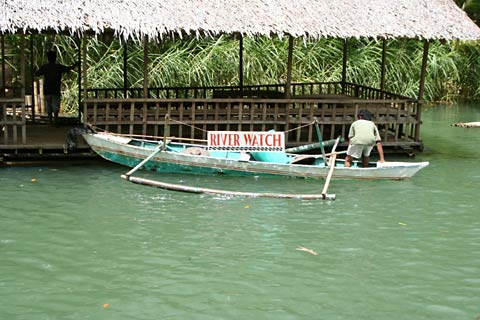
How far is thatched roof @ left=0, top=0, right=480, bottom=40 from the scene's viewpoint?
11500 millimetres

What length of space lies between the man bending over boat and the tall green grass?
7651 mm

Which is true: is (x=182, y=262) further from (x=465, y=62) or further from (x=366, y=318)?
(x=465, y=62)

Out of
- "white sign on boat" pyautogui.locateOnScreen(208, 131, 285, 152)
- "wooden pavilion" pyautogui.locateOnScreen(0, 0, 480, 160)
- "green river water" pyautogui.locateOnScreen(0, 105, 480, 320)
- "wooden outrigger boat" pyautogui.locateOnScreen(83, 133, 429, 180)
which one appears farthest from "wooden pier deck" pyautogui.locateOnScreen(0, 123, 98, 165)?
"white sign on boat" pyautogui.locateOnScreen(208, 131, 285, 152)

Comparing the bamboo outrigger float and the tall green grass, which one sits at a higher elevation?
the tall green grass

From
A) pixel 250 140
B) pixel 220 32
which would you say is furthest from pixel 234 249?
pixel 220 32

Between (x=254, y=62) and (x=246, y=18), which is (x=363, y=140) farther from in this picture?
(x=254, y=62)

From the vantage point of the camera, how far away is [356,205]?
10211mm

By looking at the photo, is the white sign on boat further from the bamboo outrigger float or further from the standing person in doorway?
the standing person in doorway

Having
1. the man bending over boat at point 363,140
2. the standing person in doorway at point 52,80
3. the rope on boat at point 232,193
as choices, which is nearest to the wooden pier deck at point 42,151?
the standing person in doorway at point 52,80

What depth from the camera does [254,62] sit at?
2030cm

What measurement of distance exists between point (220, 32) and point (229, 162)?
2.16 metres

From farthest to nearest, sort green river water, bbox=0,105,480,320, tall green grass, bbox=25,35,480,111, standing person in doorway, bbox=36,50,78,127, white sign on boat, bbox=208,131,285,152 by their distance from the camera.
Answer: tall green grass, bbox=25,35,480,111 < standing person in doorway, bbox=36,50,78,127 < white sign on boat, bbox=208,131,285,152 < green river water, bbox=0,105,480,320

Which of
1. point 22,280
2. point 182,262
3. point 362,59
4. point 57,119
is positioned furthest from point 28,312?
point 362,59

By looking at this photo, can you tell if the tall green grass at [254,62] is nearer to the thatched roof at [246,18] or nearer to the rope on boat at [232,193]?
the thatched roof at [246,18]
